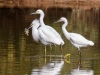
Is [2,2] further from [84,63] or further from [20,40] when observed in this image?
[84,63]

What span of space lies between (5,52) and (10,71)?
13.0 feet

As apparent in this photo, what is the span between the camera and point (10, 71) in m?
14.9

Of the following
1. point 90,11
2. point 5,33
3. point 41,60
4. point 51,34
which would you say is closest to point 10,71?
point 41,60

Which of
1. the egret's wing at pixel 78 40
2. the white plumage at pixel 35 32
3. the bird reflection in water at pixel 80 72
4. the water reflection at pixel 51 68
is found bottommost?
the bird reflection in water at pixel 80 72

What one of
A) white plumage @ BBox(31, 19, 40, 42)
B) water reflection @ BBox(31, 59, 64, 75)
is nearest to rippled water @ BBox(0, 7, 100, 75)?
water reflection @ BBox(31, 59, 64, 75)

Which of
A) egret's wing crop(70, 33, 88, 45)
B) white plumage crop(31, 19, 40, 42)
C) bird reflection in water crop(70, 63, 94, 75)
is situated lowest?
bird reflection in water crop(70, 63, 94, 75)

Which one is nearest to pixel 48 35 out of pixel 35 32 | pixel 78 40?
pixel 35 32

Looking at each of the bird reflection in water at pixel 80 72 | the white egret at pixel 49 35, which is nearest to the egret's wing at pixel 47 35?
the white egret at pixel 49 35

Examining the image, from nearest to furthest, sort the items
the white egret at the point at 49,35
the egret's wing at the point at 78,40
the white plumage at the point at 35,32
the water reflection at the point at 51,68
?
the water reflection at the point at 51,68 < the egret's wing at the point at 78,40 < the white egret at the point at 49,35 < the white plumage at the point at 35,32

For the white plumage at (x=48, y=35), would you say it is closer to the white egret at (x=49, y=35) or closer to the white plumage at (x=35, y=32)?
the white egret at (x=49, y=35)

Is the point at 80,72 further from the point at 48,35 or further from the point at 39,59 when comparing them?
the point at 48,35

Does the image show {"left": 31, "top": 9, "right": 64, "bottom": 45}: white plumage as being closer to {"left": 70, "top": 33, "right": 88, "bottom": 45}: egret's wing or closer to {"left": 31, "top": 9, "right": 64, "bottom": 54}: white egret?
{"left": 31, "top": 9, "right": 64, "bottom": 54}: white egret

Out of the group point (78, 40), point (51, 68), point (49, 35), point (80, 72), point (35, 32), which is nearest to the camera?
point (80, 72)

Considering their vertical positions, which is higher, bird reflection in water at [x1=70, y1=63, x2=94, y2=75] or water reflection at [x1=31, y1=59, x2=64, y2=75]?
water reflection at [x1=31, y1=59, x2=64, y2=75]
